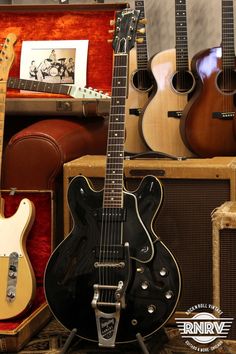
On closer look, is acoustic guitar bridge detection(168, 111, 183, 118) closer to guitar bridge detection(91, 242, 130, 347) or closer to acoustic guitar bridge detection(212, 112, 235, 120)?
acoustic guitar bridge detection(212, 112, 235, 120)

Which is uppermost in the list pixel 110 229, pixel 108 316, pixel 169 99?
pixel 169 99

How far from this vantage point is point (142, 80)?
2.88m

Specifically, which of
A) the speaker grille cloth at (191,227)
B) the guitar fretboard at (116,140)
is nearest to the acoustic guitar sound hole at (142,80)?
the guitar fretboard at (116,140)

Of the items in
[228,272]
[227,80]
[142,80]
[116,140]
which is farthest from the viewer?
[142,80]

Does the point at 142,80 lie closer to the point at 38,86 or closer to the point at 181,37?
the point at 181,37

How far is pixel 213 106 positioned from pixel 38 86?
0.84 meters

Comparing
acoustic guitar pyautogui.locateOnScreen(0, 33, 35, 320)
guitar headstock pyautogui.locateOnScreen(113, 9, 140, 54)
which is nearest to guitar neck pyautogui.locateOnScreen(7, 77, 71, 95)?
guitar headstock pyautogui.locateOnScreen(113, 9, 140, 54)

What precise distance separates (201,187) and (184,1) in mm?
1358

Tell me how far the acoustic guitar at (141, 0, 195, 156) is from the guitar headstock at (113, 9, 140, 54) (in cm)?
88

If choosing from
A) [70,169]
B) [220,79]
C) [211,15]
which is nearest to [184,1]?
[211,15]

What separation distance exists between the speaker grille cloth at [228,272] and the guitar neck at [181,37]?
4.45 feet

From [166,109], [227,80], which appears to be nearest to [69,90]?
[166,109]

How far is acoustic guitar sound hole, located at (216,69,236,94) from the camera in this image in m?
2.67

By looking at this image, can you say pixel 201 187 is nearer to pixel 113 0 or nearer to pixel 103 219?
pixel 103 219
